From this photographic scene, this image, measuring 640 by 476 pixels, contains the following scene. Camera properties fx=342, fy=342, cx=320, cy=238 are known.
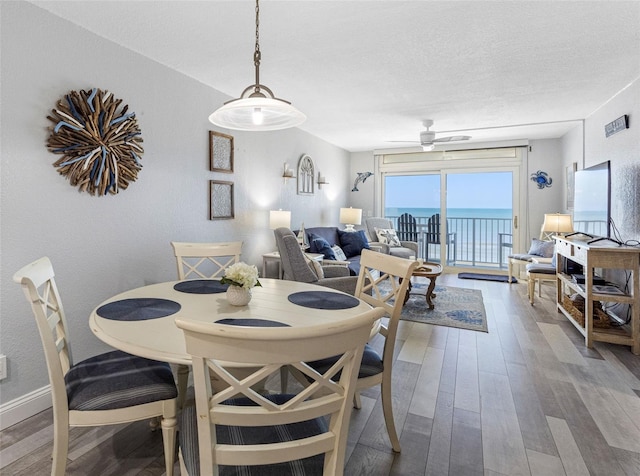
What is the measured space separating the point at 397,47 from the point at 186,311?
2364 millimetres

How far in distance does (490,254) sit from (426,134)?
10.9ft

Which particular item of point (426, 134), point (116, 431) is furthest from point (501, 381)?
point (426, 134)

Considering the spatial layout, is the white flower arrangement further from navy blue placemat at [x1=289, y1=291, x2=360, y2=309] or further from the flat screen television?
the flat screen television

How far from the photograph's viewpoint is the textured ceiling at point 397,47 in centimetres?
210

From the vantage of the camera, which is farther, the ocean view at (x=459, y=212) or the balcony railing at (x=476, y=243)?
the balcony railing at (x=476, y=243)

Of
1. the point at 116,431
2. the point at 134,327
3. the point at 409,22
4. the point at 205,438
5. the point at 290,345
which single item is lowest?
the point at 116,431

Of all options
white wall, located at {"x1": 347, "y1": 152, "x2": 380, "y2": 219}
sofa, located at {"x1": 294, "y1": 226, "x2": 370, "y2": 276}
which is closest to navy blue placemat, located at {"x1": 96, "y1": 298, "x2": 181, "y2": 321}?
sofa, located at {"x1": 294, "y1": 226, "x2": 370, "y2": 276}

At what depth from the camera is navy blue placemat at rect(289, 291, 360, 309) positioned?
1.77 m

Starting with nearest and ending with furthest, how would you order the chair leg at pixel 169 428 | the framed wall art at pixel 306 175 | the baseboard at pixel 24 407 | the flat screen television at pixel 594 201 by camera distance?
1. the chair leg at pixel 169 428
2. the baseboard at pixel 24 407
3. the flat screen television at pixel 594 201
4. the framed wall art at pixel 306 175

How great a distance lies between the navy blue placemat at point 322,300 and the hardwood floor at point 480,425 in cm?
72

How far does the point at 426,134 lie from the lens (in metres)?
4.69

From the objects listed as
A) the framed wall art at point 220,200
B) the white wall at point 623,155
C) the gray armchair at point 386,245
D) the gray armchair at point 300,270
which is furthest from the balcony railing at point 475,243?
the framed wall art at point 220,200

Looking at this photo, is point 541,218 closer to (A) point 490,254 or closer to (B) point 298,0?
(A) point 490,254

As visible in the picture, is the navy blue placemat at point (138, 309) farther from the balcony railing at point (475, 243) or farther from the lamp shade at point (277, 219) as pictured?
the balcony railing at point (475, 243)
